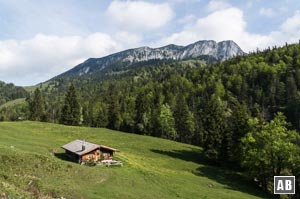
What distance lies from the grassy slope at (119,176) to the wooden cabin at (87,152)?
2395mm

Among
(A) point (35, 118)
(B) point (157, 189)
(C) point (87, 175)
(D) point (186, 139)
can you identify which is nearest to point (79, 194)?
(C) point (87, 175)

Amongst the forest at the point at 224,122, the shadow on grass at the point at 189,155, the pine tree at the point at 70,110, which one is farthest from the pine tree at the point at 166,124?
the shadow on grass at the point at 189,155

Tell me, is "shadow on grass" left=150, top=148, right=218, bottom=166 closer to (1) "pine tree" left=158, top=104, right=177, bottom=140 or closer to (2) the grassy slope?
(2) the grassy slope

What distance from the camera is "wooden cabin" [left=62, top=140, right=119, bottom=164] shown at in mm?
60312

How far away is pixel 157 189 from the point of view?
5069cm

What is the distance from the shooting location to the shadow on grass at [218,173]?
2522 inches

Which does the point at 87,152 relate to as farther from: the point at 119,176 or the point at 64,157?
the point at 119,176

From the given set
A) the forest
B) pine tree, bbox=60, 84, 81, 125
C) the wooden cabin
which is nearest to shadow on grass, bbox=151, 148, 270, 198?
the forest

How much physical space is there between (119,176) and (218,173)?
28.5 meters

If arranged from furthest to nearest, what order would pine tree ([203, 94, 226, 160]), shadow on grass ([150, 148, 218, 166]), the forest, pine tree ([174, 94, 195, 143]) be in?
pine tree ([174, 94, 195, 143]), shadow on grass ([150, 148, 218, 166]), pine tree ([203, 94, 226, 160]), the forest

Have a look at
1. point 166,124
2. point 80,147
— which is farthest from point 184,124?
point 80,147

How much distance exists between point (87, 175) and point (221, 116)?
158 ft

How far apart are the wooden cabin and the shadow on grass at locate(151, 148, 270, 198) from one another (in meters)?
19.2

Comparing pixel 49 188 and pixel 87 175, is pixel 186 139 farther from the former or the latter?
pixel 49 188
